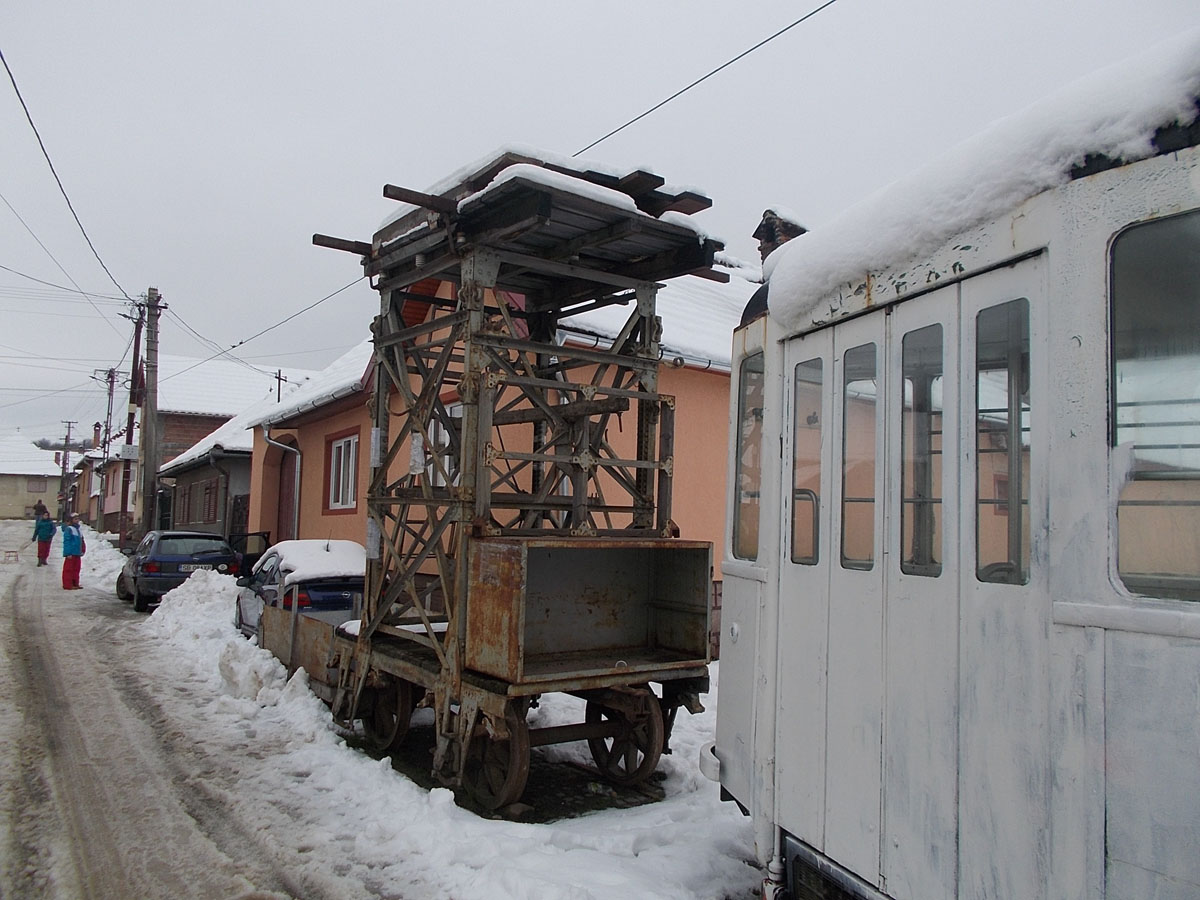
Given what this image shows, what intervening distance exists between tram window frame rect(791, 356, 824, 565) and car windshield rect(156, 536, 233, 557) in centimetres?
1654

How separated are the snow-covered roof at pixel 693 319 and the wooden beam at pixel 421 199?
2.82 m

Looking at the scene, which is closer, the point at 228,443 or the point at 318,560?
the point at 318,560

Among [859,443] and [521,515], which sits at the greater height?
[859,443]

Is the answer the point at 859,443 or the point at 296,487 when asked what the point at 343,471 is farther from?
the point at 859,443

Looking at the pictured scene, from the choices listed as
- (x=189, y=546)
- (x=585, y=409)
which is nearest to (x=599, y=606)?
(x=585, y=409)

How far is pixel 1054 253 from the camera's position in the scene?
250 cm

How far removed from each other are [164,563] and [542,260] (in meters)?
13.6

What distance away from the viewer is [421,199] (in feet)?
20.2

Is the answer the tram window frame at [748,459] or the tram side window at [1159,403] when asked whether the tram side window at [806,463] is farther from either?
the tram side window at [1159,403]

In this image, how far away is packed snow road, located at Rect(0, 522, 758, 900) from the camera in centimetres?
454

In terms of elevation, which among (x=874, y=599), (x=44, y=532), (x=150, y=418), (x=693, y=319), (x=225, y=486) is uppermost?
(x=693, y=319)

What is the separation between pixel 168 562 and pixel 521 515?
12.2m

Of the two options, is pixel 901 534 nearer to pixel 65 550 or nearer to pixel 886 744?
pixel 886 744

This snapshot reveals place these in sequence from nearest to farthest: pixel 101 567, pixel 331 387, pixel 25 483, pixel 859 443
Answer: pixel 859 443, pixel 331 387, pixel 101 567, pixel 25 483
